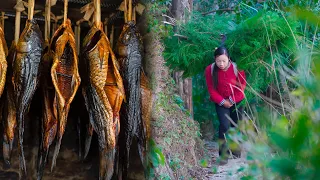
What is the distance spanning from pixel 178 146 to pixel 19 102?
300 centimetres

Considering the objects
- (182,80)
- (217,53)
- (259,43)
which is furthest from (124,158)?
(182,80)

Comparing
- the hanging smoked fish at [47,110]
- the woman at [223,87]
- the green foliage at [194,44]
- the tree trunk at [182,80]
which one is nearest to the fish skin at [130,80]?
the hanging smoked fish at [47,110]

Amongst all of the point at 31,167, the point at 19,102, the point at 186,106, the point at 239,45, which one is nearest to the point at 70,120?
the point at 31,167

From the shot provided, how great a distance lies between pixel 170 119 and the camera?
4.60 m

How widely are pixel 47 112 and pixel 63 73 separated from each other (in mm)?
171

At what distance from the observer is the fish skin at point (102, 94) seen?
1742 millimetres

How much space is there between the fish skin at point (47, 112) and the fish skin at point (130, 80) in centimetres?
27

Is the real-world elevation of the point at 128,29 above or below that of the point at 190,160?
above

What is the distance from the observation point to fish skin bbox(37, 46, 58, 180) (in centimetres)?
178

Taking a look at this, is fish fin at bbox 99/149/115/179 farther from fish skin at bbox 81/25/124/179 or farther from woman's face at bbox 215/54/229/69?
woman's face at bbox 215/54/229/69

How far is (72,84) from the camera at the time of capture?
175cm

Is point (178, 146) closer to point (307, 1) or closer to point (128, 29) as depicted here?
point (307, 1)

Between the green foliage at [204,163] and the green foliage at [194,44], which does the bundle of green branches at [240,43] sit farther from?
the green foliage at [204,163]

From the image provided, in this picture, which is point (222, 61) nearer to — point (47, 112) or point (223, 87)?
point (223, 87)
